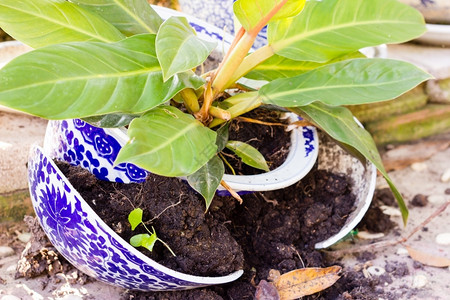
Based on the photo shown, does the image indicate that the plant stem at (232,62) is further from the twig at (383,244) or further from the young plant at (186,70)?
the twig at (383,244)

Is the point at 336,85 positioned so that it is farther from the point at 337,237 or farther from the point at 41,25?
the point at 41,25

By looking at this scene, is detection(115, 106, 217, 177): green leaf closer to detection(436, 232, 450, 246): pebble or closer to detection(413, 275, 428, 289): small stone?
detection(413, 275, 428, 289): small stone

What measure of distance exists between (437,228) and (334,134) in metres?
0.68

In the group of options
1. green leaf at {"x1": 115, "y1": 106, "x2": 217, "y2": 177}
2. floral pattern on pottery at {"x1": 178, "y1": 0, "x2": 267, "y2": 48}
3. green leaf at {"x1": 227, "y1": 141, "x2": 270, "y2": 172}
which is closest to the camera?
green leaf at {"x1": 115, "y1": 106, "x2": 217, "y2": 177}

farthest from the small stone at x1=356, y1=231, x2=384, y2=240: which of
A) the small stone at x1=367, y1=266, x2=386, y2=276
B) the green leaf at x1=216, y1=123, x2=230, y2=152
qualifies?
the green leaf at x1=216, y1=123, x2=230, y2=152

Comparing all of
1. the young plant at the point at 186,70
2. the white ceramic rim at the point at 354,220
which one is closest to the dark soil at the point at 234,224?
the white ceramic rim at the point at 354,220

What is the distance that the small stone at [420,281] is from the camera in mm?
1508

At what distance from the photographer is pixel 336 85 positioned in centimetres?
128

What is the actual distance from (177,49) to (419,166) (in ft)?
4.31

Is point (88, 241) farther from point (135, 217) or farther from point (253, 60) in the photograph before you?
point (253, 60)

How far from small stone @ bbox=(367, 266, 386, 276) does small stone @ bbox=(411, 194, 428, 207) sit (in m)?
0.39

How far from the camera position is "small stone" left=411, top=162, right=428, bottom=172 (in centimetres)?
205

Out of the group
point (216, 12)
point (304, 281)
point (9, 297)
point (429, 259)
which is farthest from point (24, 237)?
point (429, 259)

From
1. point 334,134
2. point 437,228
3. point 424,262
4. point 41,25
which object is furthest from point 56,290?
point 437,228
